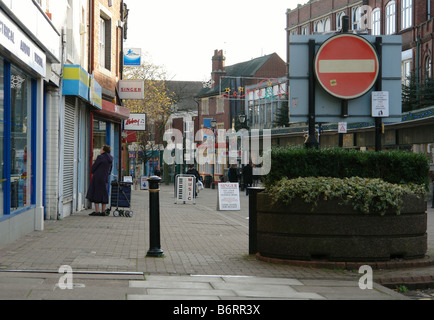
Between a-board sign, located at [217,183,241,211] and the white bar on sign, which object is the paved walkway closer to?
the white bar on sign

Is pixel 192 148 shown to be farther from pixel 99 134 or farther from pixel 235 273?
pixel 235 273

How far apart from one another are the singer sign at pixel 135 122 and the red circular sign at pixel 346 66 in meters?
19.1

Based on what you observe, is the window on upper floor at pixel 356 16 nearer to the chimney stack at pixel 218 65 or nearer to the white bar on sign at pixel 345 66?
the chimney stack at pixel 218 65

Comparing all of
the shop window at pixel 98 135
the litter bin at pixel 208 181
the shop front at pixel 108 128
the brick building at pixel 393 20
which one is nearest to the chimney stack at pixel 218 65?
the brick building at pixel 393 20

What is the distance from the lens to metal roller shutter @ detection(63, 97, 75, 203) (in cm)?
1775

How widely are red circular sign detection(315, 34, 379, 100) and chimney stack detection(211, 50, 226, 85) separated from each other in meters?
66.6

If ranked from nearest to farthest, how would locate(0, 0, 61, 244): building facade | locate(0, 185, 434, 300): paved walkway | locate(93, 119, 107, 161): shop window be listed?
1. locate(0, 185, 434, 300): paved walkway
2. locate(0, 0, 61, 244): building facade
3. locate(93, 119, 107, 161): shop window

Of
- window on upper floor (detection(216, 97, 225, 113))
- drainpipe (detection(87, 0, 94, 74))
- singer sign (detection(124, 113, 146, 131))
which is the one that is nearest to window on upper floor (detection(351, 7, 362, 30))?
window on upper floor (detection(216, 97, 225, 113))

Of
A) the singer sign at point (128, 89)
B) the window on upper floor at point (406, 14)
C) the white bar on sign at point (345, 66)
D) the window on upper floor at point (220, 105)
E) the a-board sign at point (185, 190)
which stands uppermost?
the window on upper floor at point (406, 14)

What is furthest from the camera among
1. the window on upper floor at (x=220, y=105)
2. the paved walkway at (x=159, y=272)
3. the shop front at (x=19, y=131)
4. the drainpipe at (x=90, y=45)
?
the window on upper floor at (x=220, y=105)

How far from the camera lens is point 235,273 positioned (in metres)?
8.86

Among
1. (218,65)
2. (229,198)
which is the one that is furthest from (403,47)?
(218,65)

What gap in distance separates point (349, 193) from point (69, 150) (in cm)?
1061

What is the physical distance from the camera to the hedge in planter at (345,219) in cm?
930
